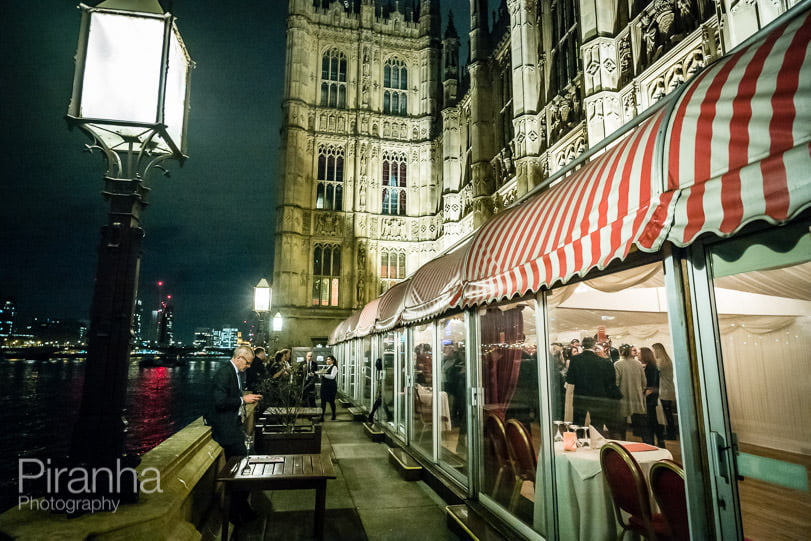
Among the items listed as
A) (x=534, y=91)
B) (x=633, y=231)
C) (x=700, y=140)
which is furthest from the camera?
(x=534, y=91)

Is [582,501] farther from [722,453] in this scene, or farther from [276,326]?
[276,326]

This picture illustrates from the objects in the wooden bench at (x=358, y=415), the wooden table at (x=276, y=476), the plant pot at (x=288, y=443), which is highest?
the wooden table at (x=276, y=476)

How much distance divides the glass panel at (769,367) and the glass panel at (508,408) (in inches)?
77.2

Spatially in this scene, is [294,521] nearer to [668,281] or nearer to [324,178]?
[668,281]

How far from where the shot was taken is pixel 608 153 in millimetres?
3406

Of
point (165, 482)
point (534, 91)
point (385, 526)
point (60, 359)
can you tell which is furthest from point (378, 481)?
point (60, 359)

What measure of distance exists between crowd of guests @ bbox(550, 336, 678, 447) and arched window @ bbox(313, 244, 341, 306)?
1889cm

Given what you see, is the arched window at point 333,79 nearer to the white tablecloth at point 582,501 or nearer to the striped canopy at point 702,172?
the striped canopy at point 702,172

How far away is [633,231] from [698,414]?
112 centimetres

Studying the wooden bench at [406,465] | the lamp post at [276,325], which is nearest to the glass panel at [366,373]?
the wooden bench at [406,465]

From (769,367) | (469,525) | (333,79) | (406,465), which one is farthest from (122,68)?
(333,79)

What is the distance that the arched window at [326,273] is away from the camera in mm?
26891

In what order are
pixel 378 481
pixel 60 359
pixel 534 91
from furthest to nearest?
pixel 60 359 < pixel 534 91 < pixel 378 481

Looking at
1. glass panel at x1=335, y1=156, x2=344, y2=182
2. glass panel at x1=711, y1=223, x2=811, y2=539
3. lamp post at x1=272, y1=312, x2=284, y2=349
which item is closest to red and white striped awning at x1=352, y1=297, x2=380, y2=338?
glass panel at x1=711, y1=223, x2=811, y2=539
